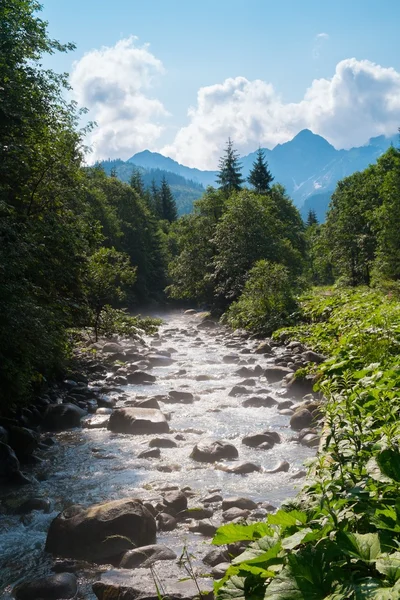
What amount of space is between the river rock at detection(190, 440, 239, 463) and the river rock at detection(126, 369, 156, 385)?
22.9 feet

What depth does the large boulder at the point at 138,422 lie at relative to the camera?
10625 millimetres

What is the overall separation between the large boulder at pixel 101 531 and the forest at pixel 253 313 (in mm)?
2710

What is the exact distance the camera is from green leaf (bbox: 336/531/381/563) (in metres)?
2.37

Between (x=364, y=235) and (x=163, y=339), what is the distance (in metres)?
19.2

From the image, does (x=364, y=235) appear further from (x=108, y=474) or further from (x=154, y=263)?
(x=108, y=474)

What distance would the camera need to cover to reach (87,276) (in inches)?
549

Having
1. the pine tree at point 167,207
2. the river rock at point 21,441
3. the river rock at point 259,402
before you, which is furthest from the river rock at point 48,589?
the pine tree at point 167,207

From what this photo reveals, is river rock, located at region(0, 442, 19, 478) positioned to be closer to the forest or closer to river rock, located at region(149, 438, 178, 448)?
the forest

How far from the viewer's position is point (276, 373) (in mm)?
15031

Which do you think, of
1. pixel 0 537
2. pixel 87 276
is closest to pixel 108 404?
pixel 87 276

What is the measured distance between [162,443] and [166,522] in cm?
320

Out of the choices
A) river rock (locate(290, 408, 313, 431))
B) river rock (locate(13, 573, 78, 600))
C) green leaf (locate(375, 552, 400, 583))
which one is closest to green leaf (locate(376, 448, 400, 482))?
green leaf (locate(375, 552, 400, 583))

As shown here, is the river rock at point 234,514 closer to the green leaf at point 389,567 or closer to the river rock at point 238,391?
the green leaf at point 389,567

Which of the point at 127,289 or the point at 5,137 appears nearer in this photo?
the point at 5,137
